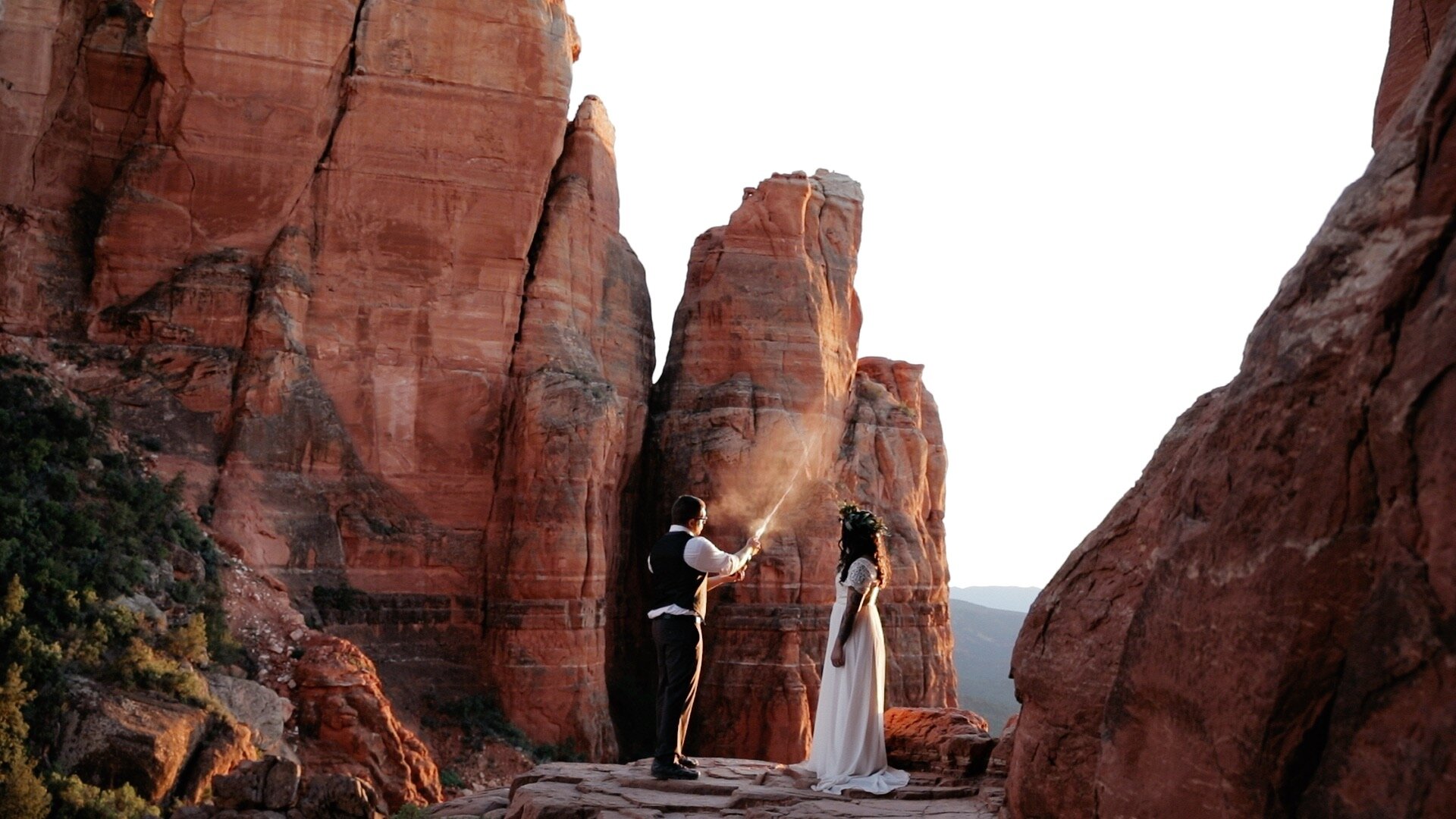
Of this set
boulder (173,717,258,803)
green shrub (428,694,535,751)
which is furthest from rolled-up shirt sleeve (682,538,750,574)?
green shrub (428,694,535,751)

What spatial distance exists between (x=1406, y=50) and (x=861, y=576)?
5410 millimetres

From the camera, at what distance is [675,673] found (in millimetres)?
10930

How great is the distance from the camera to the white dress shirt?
1072 cm

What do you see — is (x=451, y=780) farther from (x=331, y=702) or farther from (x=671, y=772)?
(x=671, y=772)

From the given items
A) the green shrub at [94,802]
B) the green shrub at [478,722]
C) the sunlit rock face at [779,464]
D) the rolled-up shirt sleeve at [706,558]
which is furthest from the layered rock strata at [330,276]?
the rolled-up shirt sleeve at [706,558]

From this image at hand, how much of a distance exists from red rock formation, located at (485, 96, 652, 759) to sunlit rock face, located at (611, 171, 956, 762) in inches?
105

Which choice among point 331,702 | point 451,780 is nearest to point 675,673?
point 331,702

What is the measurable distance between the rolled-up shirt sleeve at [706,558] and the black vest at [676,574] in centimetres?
6

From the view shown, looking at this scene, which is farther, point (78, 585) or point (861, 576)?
point (78, 585)

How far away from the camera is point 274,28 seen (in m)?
24.7

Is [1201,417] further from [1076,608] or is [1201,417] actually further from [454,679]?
[454,679]

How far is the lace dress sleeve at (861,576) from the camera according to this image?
10867 mm

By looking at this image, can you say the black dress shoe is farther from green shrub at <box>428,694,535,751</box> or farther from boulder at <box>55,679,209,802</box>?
green shrub at <box>428,694,535,751</box>

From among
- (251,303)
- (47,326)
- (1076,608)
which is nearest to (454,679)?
(251,303)
